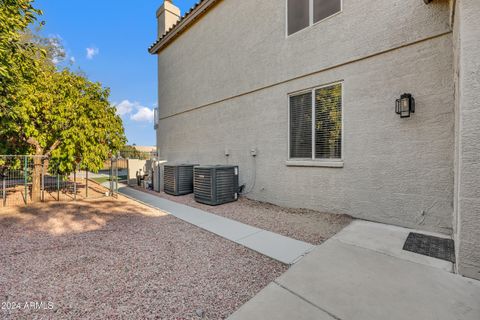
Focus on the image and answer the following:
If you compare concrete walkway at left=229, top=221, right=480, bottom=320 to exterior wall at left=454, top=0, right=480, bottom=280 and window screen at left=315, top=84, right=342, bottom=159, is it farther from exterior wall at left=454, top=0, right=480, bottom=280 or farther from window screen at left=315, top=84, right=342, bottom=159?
window screen at left=315, top=84, right=342, bottom=159

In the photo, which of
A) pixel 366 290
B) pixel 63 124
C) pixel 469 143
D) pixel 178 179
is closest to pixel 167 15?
pixel 63 124

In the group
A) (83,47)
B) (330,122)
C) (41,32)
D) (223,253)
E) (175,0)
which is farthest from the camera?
(41,32)

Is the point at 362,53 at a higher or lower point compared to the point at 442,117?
higher

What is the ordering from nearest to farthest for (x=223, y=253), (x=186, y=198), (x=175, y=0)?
(x=223, y=253) < (x=186, y=198) < (x=175, y=0)

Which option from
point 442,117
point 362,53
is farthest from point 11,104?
point 442,117

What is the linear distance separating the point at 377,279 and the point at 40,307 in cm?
347

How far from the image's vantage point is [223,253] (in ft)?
10.6

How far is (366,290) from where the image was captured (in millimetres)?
2145

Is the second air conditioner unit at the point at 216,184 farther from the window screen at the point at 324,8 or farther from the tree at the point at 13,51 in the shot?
the window screen at the point at 324,8

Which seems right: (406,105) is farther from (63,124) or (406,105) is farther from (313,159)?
(63,124)

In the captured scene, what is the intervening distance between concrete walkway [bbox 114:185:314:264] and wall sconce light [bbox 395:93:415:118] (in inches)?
119

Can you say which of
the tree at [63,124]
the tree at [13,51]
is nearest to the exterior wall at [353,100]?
the tree at [63,124]

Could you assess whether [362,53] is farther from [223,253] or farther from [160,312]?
[160,312]

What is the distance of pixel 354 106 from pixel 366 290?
3.76m
